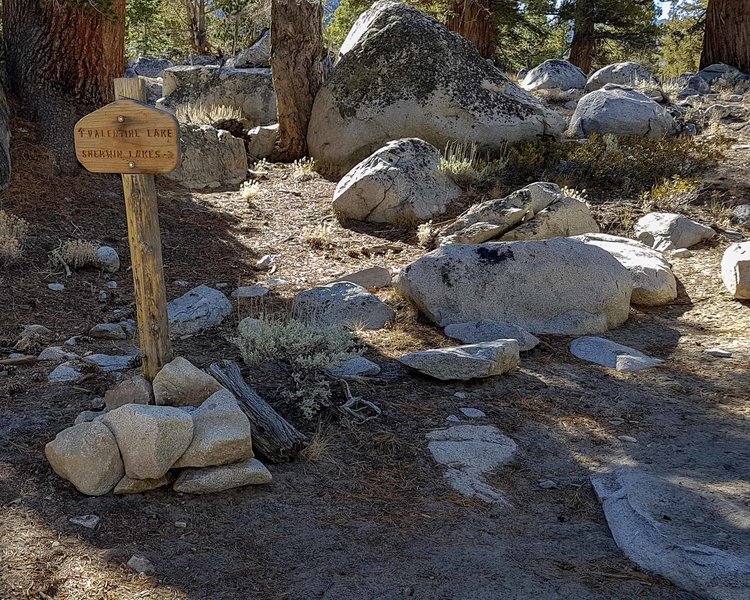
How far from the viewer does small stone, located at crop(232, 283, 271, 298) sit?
23.1 ft

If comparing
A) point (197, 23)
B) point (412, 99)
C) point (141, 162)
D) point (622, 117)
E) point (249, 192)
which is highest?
point (197, 23)

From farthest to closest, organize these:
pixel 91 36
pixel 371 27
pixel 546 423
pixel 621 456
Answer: pixel 371 27 → pixel 91 36 → pixel 546 423 → pixel 621 456

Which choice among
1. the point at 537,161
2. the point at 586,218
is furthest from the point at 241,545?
the point at 537,161

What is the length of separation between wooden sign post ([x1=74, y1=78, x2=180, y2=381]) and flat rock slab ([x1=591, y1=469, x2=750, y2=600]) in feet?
8.21

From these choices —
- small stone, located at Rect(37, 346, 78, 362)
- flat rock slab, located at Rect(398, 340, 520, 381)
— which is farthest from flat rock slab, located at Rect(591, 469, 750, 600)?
small stone, located at Rect(37, 346, 78, 362)

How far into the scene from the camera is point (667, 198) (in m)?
9.00

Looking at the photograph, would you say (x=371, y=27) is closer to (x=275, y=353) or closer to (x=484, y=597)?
(x=275, y=353)

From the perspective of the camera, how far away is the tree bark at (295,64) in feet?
37.6

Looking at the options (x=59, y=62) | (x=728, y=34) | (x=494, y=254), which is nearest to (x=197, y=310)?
(x=494, y=254)

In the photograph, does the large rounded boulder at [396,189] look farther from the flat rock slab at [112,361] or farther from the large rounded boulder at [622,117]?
the flat rock slab at [112,361]

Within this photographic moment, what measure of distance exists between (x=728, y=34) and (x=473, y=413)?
14507mm

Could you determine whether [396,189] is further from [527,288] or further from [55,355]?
[55,355]

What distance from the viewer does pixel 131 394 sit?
4.18 meters

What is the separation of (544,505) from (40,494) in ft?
8.12
